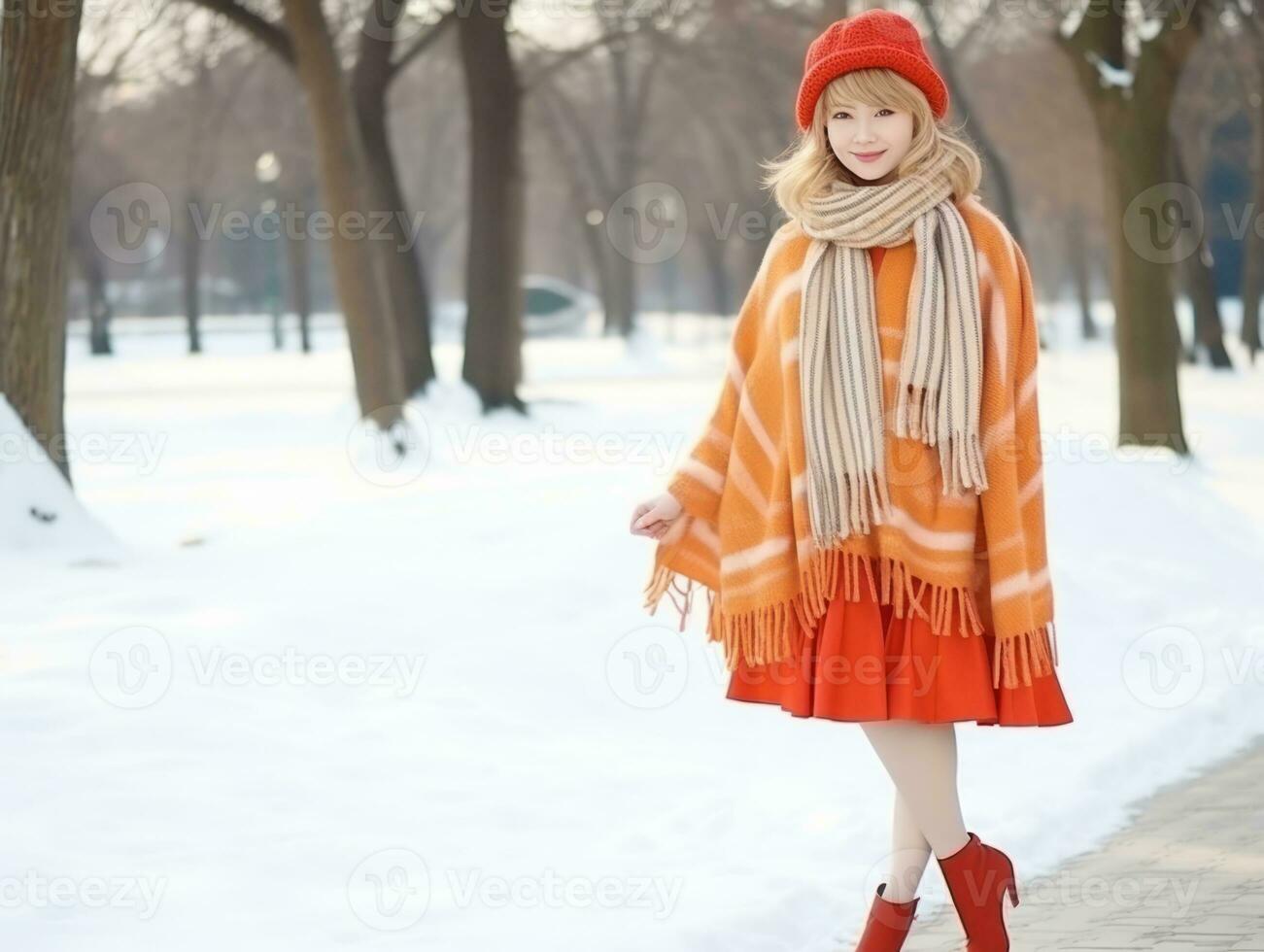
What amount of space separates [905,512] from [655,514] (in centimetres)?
52

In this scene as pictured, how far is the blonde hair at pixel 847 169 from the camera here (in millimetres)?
3662

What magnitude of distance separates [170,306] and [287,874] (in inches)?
3109

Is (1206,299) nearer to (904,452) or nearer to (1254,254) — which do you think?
(1254,254)

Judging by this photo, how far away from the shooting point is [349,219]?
14.3 meters

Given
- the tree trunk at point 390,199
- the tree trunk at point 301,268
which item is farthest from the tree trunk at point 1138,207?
the tree trunk at point 301,268

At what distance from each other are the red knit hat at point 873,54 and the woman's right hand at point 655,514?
82 centimetres

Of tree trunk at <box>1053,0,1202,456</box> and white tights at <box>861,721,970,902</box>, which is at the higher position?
tree trunk at <box>1053,0,1202,456</box>

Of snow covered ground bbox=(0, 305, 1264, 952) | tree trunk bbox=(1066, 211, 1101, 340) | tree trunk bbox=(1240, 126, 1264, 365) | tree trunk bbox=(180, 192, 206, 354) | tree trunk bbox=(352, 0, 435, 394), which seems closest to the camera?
snow covered ground bbox=(0, 305, 1264, 952)

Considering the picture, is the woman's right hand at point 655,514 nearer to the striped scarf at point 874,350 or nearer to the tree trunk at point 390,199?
the striped scarf at point 874,350

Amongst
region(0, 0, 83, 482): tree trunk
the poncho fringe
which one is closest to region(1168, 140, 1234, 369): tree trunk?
region(0, 0, 83, 482): tree trunk

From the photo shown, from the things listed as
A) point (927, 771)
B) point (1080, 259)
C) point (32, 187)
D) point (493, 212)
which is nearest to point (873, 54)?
point (927, 771)

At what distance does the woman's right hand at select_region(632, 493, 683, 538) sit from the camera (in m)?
3.92

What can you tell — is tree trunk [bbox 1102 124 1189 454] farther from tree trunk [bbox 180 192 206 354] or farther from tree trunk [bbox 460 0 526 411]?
tree trunk [bbox 180 192 206 354]

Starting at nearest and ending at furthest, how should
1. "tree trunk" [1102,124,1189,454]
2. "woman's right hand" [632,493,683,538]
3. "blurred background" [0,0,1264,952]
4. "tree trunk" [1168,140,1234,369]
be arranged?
"woman's right hand" [632,493,683,538] < "blurred background" [0,0,1264,952] < "tree trunk" [1102,124,1189,454] < "tree trunk" [1168,140,1234,369]
